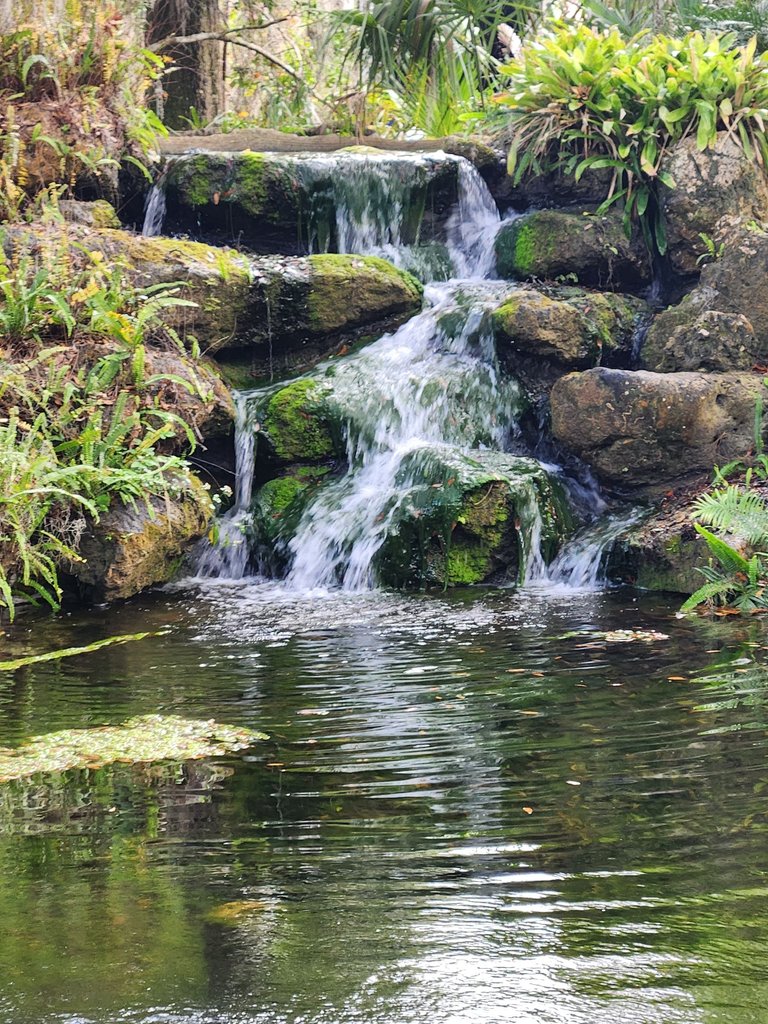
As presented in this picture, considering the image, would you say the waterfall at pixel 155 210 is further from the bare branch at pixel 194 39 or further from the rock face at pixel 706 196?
the rock face at pixel 706 196

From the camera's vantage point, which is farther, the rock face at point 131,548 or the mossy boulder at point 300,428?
the mossy boulder at point 300,428

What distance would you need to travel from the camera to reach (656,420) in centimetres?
820

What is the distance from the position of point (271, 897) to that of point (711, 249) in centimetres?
839

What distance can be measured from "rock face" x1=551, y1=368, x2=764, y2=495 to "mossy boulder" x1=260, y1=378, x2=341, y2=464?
1.98 metres

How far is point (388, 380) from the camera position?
9.23 meters

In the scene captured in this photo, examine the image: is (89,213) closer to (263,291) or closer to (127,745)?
(263,291)

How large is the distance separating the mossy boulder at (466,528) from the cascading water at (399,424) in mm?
25

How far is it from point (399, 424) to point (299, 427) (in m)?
0.86

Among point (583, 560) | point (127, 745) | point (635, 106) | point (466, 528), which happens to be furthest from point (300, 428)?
point (127, 745)

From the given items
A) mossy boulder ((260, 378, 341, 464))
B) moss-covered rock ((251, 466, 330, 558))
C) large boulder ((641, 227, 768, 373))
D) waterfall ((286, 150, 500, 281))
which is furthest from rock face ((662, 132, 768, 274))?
moss-covered rock ((251, 466, 330, 558))

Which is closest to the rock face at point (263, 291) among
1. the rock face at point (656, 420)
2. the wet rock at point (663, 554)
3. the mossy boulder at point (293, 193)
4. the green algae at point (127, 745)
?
the mossy boulder at point (293, 193)

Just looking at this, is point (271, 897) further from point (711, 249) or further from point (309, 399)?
point (711, 249)

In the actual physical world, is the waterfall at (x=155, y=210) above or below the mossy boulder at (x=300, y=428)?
above

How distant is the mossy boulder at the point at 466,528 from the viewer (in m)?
7.80
